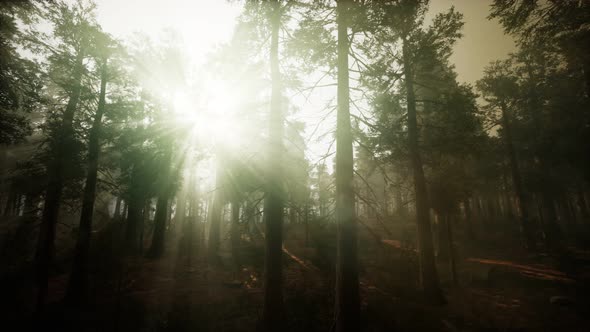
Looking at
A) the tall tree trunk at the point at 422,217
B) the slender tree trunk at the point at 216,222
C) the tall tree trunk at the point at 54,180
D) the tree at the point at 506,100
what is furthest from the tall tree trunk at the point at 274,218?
the tree at the point at 506,100

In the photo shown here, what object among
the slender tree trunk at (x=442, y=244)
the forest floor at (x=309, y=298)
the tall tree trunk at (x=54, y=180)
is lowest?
the forest floor at (x=309, y=298)

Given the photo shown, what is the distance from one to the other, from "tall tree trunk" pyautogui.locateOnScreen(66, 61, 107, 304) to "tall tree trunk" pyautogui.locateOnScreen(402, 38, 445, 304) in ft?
50.8

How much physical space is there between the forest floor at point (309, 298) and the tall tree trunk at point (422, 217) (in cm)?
69

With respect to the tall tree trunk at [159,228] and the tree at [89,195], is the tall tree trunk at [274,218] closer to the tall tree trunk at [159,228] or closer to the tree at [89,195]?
the tree at [89,195]

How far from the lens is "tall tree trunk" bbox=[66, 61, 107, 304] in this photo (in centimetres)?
1072

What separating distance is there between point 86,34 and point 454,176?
20.7 metres

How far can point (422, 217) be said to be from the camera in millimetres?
11336

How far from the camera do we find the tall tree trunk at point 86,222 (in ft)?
35.2

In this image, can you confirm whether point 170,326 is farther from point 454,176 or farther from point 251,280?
point 454,176

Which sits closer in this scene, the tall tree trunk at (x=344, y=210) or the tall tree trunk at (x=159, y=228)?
the tall tree trunk at (x=344, y=210)

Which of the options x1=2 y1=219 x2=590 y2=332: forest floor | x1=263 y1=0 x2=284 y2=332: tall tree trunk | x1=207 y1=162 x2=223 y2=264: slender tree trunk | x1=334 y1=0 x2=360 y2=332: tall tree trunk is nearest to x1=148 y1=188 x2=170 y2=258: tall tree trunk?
x1=2 y1=219 x2=590 y2=332: forest floor

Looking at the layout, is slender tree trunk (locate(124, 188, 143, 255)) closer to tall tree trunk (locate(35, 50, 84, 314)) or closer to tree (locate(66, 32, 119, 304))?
tree (locate(66, 32, 119, 304))

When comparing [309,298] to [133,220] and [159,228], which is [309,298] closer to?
[159,228]

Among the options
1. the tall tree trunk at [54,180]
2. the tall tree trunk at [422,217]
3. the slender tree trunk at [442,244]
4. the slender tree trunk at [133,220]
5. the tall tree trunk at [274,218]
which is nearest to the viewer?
the tall tree trunk at [274,218]
